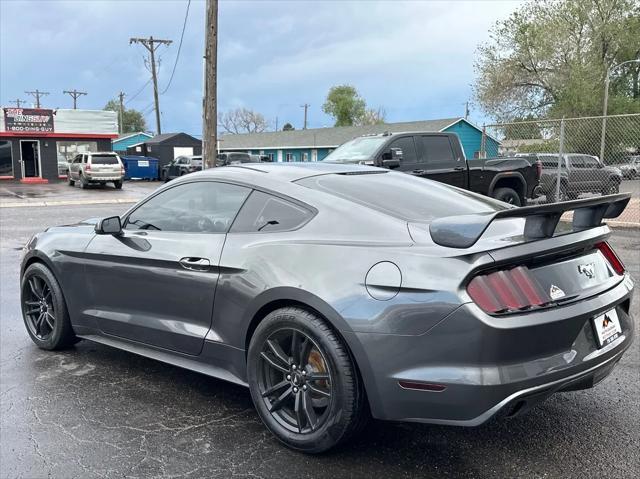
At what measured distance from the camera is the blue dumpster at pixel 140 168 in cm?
3723

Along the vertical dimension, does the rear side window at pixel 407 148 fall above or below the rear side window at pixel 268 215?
above

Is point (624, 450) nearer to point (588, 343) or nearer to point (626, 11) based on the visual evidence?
point (588, 343)

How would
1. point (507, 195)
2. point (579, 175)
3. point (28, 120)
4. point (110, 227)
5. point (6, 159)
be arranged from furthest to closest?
point (6, 159) → point (28, 120) → point (579, 175) → point (507, 195) → point (110, 227)

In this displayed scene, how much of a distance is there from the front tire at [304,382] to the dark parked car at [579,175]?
15.3 metres

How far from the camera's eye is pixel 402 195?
143 inches

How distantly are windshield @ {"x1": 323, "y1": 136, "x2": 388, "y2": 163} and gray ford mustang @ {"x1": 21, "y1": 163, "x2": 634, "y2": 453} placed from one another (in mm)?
6588

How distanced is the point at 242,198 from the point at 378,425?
1604mm

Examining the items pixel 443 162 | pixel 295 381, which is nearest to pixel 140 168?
pixel 443 162

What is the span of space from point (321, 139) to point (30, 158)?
24.5m

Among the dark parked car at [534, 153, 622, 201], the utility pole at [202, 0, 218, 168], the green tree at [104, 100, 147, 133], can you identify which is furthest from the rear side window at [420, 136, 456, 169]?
the green tree at [104, 100, 147, 133]

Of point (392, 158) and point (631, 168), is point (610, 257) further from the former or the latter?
point (631, 168)

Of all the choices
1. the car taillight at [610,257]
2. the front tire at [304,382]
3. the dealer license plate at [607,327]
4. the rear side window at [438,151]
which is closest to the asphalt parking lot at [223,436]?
the front tire at [304,382]

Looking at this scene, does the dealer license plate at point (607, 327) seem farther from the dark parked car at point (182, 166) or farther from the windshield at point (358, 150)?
the dark parked car at point (182, 166)

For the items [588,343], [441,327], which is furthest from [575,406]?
[441,327]
